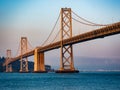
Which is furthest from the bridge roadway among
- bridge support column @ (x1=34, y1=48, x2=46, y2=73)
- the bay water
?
bridge support column @ (x1=34, y1=48, x2=46, y2=73)

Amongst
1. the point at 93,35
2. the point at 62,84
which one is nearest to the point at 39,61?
the point at 93,35

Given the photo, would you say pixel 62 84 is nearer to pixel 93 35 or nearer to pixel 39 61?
pixel 93 35

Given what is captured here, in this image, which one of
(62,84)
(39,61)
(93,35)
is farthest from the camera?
(39,61)

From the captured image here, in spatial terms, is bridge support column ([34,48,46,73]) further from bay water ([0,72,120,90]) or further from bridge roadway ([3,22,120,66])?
bay water ([0,72,120,90])

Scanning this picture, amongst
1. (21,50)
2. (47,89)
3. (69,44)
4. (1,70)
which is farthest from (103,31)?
(1,70)

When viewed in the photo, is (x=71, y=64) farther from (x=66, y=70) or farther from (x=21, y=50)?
(x=21, y=50)

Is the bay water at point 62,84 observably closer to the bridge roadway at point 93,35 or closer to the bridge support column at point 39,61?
the bridge roadway at point 93,35

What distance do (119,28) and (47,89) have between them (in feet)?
41.3

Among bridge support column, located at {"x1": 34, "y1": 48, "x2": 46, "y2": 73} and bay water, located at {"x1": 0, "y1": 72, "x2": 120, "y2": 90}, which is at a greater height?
bridge support column, located at {"x1": 34, "y1": 48, "x2": 46, "y2": 73}

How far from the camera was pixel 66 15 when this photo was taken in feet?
193

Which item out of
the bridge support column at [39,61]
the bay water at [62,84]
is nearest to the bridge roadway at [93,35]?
the bay water at [62,84]

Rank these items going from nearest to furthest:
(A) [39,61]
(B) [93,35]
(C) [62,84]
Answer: (C) [62,84] → (B) [93,35] → (A) [39,61]

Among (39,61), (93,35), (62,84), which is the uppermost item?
(93,35)

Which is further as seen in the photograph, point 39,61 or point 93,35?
point 39,61
